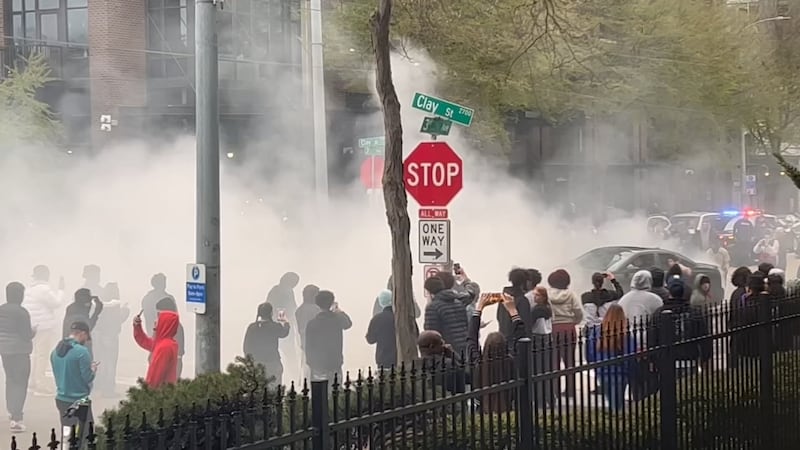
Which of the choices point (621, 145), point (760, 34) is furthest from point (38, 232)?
point (621, 145)

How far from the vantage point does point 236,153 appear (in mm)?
25234

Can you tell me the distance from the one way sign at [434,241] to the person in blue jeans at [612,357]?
3.82 meters

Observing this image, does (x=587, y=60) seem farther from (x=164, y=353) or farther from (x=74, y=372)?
(x=74, y=372)

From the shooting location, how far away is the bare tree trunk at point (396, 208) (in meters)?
7.91

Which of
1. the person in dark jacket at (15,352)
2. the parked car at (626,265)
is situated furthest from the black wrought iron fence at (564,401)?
the parked car at (626,265)

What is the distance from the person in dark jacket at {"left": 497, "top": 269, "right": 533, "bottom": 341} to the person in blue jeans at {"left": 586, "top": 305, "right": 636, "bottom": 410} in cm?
354

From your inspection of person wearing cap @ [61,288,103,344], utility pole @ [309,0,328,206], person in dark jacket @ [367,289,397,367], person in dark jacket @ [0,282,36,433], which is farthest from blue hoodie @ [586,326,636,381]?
utility pole @ [309,0,328,206]

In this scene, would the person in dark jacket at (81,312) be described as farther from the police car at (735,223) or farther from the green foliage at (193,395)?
the police car at (735,223)

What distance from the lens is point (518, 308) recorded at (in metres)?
10.1

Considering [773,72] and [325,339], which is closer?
[325,339]

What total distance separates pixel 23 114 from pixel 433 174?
45.9ft

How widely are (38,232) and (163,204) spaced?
7.36 ft

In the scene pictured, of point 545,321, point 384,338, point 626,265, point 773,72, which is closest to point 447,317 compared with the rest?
point 384,338

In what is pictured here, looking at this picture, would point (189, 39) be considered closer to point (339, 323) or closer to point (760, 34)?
point (760, 34)
